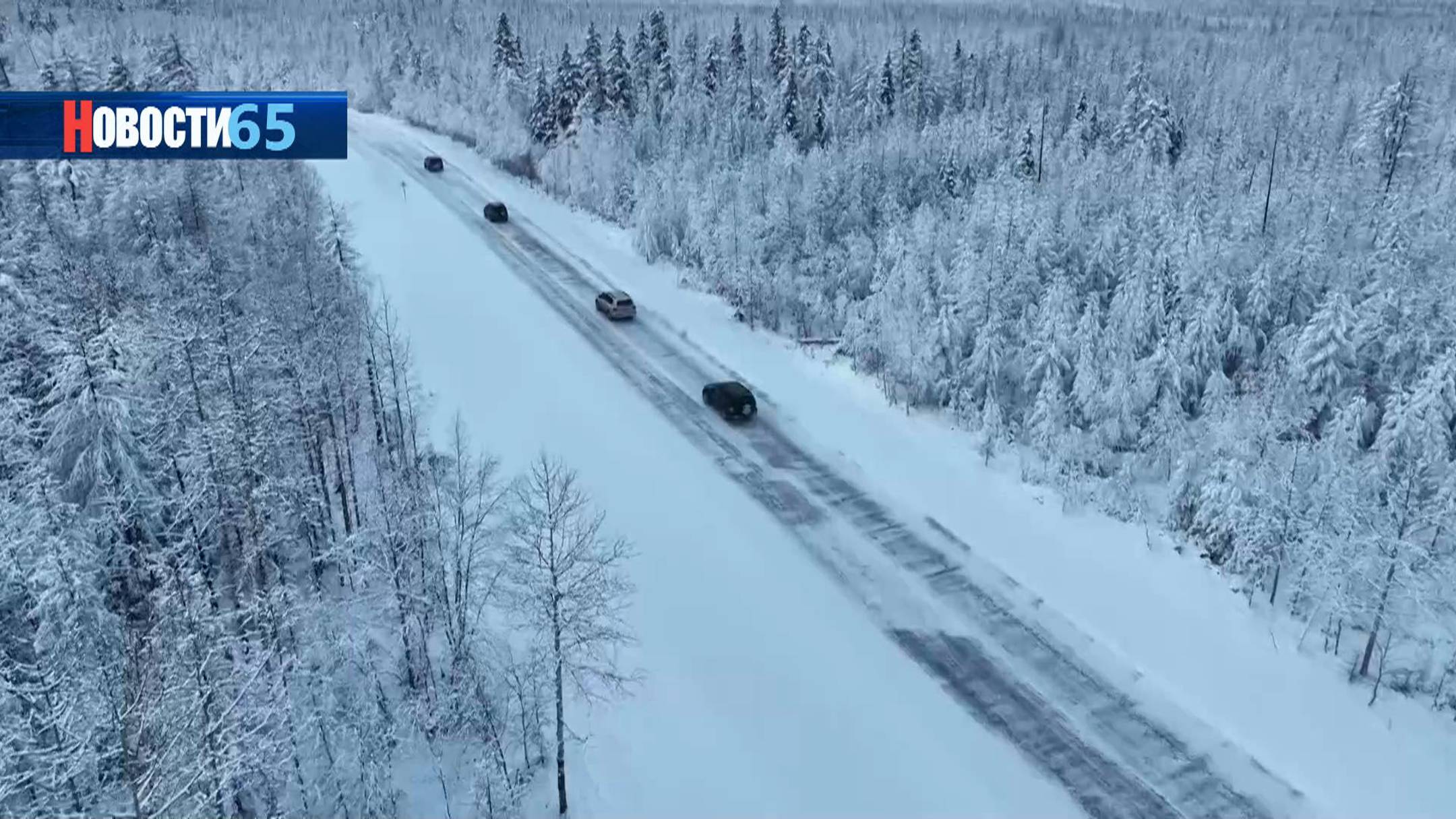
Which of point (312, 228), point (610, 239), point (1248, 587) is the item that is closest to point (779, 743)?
point (1248, 587)

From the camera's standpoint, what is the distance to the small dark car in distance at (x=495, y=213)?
55.8m

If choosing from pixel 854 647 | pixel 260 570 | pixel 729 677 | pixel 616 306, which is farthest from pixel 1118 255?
pixel 260 570

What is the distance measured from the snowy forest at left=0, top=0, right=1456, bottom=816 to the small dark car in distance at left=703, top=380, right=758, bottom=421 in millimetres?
5276

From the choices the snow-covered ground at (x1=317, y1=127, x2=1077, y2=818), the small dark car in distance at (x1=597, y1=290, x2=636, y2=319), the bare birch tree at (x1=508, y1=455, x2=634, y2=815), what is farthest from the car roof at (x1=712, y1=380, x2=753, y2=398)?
the bare birch tree at (x1=508, y1=455, x2=634, y2=815)

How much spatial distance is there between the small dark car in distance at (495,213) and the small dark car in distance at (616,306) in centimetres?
1845

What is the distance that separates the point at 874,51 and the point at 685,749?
104 meters

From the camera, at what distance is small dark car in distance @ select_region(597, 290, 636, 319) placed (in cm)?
4012

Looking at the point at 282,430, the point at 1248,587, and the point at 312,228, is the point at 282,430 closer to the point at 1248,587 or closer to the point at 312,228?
the point at 312,228

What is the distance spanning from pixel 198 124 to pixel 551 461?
50.9ft

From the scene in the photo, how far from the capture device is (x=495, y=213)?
55781 mm

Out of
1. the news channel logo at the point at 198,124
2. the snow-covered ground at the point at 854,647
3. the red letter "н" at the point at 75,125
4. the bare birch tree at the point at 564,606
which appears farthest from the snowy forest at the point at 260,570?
the red letter "н" at the point at 75,125

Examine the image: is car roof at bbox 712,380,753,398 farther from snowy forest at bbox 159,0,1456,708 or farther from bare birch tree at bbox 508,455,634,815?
bare birch tree at bbox 508,455,634,815

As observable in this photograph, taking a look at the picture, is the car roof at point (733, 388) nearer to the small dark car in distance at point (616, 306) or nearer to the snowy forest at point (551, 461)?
the snowy forest at point (551, 461)

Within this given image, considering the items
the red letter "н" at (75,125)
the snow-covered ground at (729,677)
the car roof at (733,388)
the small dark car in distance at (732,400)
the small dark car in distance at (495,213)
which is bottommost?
the snow-covered ground at (729,677)
